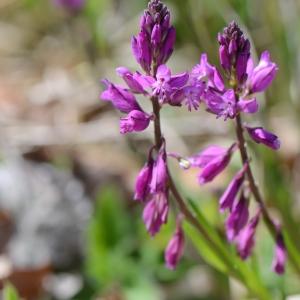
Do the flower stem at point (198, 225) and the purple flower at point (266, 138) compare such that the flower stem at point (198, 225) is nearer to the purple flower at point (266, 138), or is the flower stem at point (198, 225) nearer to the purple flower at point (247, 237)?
the purple flower at point (247, 237)

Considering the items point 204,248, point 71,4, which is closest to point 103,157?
point 71,4

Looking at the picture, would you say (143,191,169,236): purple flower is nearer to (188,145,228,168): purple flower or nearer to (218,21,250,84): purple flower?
(188,145,228,168): purple flower

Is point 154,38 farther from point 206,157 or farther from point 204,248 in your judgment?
point 204,248

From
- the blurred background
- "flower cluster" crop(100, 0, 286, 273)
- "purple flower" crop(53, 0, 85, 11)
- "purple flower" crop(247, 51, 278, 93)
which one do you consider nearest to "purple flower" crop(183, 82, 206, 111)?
"flower cluster" crop(100, 0, 286, 273)

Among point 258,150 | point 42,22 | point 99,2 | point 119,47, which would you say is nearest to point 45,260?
point 258,150

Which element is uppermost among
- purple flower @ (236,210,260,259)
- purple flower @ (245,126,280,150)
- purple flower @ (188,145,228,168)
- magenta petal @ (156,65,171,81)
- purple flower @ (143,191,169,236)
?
magenta petal @ (156,65,171,81)

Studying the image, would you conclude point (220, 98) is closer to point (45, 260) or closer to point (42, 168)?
point (45, 260)

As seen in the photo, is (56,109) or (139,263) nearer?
(139,263)
